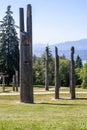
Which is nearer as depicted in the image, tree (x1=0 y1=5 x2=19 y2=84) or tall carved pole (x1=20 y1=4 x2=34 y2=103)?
tall carved pole (x1=20 y1=4 x2=34 y2=103)

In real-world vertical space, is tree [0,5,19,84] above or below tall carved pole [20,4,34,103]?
above

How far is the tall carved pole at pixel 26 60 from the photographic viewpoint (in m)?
23.7

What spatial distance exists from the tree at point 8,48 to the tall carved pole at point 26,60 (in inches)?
1441

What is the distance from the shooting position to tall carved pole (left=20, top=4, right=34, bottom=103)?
2370cm

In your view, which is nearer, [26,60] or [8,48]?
[26,60]

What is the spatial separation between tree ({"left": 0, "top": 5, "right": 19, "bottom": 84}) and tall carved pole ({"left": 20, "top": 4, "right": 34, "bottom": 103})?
1441 inches

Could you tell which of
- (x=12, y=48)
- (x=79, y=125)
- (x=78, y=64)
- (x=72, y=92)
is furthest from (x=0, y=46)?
(x=79, y=125)

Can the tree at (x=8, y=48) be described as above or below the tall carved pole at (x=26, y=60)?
above

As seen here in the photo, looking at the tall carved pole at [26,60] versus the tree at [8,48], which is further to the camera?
the tree at [8,48]

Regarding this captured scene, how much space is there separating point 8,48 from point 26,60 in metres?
38.4

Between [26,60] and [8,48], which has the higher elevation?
[8,48]

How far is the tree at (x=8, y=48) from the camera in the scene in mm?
60969

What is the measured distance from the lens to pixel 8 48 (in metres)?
61.8

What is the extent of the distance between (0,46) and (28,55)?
38.7 m
